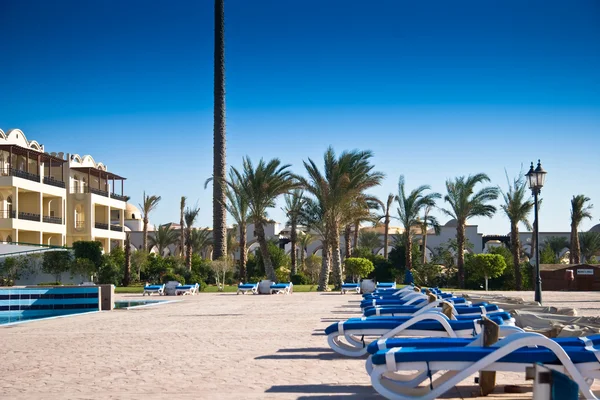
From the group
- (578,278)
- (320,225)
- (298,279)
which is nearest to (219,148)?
(320,225)

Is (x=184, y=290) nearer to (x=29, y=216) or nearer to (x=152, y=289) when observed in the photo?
(x=152, y=289)

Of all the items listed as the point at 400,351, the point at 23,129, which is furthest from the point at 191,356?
the point at 23,129

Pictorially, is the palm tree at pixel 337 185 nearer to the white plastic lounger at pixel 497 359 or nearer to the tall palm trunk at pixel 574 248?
the tall palm trunk at pixel 574 248

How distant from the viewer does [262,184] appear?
109 ft

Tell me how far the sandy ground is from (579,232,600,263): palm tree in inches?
1799

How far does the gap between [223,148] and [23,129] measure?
1522cm

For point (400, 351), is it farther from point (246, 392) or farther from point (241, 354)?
point (241, 354)

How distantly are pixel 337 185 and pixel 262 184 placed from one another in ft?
13.2

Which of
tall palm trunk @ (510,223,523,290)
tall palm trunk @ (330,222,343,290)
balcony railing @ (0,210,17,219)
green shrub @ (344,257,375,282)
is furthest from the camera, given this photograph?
balcony railing @ (0,210,17,219)

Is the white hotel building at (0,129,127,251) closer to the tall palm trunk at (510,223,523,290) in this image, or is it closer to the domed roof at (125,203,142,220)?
the domed roof at (125,203,142,220)

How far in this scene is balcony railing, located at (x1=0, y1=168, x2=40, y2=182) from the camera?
133 ft

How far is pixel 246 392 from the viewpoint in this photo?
6469mm

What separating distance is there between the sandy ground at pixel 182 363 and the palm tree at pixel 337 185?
17.1m

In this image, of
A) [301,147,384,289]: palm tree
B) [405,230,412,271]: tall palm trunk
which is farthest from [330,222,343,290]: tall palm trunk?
[405,230,412,271]: tall palm trunk
